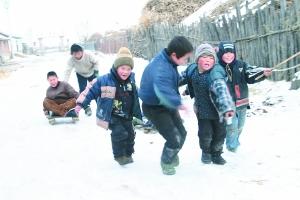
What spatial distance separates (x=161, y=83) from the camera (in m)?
4.43

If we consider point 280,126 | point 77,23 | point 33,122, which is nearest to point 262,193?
point 280,126

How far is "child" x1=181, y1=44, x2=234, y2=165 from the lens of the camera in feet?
15.2

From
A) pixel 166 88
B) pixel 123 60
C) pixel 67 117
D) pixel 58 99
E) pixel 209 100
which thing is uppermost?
pixel 123 60

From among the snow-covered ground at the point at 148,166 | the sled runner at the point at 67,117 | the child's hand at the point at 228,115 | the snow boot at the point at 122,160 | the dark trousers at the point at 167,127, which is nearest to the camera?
the snow-covered ground at the point at 148,166

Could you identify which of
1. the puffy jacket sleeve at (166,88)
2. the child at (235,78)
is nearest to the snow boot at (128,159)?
the puffy jacket sleeve at (166,88)

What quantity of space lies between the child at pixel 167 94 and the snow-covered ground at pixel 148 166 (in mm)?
311

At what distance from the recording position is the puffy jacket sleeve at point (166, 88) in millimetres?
4391

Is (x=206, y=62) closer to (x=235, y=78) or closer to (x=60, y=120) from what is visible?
(x=235, y=78)

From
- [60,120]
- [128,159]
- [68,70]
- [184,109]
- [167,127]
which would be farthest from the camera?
[68,70]

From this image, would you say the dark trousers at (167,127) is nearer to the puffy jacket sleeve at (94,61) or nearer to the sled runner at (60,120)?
the sled runner at (60,120)

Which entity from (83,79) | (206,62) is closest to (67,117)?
(83,79)

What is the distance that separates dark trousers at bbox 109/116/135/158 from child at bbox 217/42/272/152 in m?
1.17

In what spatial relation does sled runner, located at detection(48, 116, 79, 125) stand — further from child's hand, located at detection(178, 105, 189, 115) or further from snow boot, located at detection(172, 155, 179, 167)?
child's hand, located at detection(178, 105, 189, 115)

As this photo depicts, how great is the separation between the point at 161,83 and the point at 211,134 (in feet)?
3.05
